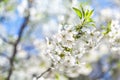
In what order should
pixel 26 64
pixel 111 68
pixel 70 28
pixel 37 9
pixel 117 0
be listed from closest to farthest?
1. pixel 70 28
2. pixel 37 9
3. pixel 26 64
4. pixel 111 68
5. pixel 117 0

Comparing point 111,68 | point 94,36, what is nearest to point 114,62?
point 111,68

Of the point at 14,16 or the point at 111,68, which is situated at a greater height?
the point at 14,16

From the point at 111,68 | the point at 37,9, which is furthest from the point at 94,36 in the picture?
the point at 111,68

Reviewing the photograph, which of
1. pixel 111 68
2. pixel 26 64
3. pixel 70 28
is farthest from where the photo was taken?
pixel 111 68

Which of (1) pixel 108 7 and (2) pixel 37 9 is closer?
(2) pixel 37 9

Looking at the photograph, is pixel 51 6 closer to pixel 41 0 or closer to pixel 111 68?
pixel 41 0

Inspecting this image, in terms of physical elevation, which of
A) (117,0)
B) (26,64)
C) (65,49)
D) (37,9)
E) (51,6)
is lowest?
(65,49)

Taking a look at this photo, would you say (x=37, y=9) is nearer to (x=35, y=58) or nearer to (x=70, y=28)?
(x=35, y=58)

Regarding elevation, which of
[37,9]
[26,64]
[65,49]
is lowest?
[65,49]

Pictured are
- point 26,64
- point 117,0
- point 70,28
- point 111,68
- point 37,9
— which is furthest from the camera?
point 117,0
